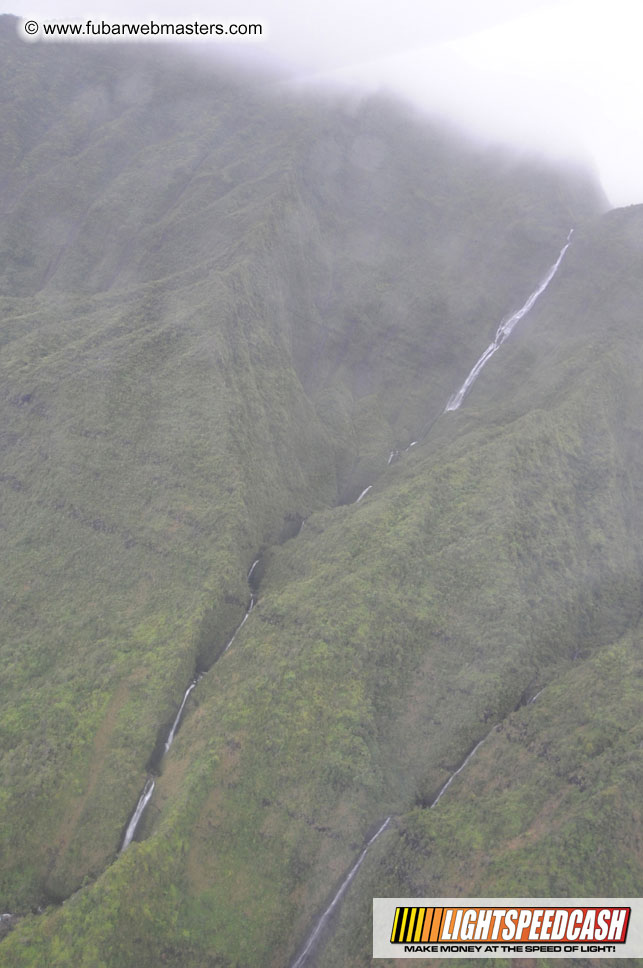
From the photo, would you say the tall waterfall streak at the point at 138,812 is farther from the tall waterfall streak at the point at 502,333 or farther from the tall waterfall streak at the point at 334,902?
the tall waterfall streak at the point at 502,333

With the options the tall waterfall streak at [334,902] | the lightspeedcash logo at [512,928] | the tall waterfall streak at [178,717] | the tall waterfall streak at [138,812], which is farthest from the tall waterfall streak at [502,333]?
the lightspeedcash logo at [512,928]

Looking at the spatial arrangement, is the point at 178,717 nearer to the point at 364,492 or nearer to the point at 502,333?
the point at 364,492

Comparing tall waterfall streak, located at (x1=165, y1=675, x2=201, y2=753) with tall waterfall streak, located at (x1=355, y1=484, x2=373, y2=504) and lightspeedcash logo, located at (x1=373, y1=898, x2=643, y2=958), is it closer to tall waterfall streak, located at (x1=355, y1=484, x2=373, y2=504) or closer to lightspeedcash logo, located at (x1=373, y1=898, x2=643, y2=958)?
lightspeedcash logo, located at (x1=373, y1=898, x2=643, y2=958)

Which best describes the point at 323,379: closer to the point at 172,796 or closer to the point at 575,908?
the point at 172,796

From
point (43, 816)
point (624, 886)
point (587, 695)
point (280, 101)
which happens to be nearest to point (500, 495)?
Result: point (587, 695)

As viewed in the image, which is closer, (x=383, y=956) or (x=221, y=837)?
(x=383, y=956)

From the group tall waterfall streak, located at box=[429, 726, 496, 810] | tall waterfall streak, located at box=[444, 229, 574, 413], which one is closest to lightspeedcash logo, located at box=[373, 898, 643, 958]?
tall waterfall streak, located at box=[429, 726, 496, 810]

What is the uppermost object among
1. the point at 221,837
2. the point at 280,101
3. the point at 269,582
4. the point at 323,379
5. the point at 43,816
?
the point at 280,101
